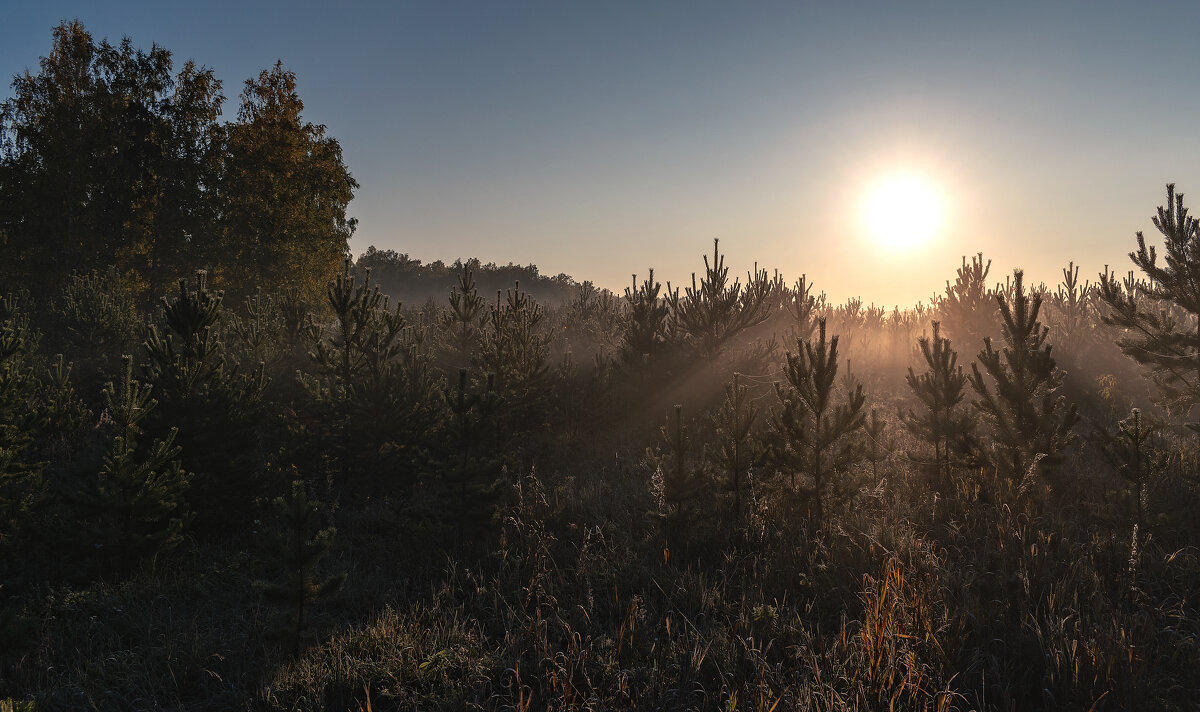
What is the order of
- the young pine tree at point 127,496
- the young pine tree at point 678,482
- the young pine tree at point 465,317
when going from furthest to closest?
1. the young pine tree at point 465,317
2. the young pine tree at point 678,482
3. the young pine tree at point 127,496

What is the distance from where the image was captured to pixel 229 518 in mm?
6941

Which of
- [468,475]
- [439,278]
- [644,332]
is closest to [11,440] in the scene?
[468,475]

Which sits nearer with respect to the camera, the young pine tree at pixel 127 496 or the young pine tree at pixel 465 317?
the young pine tree at pixel 127 496

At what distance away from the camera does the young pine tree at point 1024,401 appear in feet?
21.2

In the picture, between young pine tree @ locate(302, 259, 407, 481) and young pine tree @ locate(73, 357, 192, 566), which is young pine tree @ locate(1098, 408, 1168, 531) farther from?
young pine tree @ locate(73, 357, 192, 566)

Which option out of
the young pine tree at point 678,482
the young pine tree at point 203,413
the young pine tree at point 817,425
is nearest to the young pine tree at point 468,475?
the young pine tree at point 678,482

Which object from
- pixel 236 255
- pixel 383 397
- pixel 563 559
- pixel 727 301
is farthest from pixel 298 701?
pixel 236 255

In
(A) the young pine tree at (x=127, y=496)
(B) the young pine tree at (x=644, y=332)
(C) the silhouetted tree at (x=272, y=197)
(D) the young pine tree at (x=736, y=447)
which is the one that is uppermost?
(C) the silhouetted tree at (x=272, y=197)

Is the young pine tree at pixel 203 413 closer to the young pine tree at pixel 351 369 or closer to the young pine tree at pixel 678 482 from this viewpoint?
the young pine tree at pixel 351 369

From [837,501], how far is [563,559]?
322cm

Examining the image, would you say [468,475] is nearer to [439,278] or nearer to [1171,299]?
[1171,299]

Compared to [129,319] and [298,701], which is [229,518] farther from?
[129,319]

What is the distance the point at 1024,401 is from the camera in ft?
21.8

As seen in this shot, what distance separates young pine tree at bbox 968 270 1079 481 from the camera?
6.45 meters
